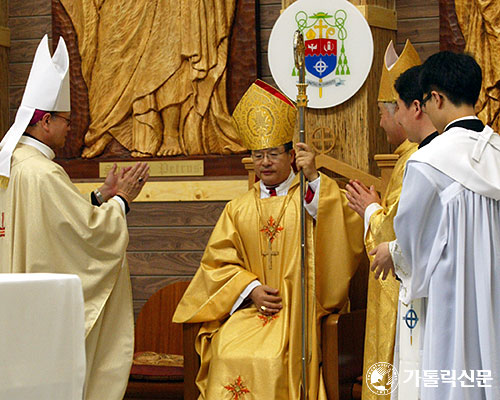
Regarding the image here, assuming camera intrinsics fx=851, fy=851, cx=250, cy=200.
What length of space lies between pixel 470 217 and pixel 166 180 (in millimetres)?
3383

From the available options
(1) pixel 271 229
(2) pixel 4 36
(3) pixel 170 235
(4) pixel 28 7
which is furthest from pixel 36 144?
(4) pixel 28 7

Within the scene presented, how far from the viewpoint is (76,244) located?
464cm

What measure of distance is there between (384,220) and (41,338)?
74.2 inches

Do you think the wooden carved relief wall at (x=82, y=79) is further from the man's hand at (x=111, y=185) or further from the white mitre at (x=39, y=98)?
the white mitre at (x=39, y=98)

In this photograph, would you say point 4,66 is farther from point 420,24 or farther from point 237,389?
point 237,389

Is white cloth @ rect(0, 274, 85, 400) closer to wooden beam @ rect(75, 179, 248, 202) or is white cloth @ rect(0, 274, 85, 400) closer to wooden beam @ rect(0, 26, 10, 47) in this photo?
wooden beam @ rect(75, 179, 248, 202)

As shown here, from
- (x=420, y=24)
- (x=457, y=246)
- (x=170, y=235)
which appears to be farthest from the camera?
(x=170, y=235)

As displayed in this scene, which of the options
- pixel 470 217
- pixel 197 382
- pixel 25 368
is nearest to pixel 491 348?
pixel 470 217

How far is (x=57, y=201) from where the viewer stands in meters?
4.59

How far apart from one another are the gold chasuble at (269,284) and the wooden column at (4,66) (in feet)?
7.78

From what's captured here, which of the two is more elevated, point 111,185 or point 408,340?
point 111,185

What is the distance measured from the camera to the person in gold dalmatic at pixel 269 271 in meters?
4.64

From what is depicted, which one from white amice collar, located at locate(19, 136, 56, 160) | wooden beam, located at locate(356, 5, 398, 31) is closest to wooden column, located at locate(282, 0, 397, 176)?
wooden beam, located at locate(356, 5, 398, 31)

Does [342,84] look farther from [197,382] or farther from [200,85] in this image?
[197,382]
